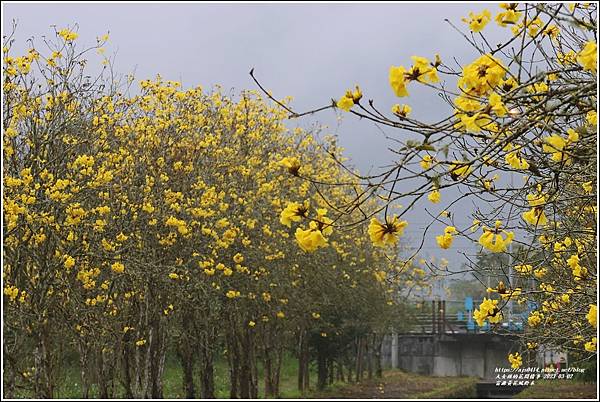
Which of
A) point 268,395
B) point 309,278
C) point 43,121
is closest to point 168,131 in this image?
point 43,121

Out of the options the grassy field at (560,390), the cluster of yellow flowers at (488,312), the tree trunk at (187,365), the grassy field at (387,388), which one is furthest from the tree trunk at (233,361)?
the cluster of yellow flowers at (488,312)

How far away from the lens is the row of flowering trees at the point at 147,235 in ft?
17.4

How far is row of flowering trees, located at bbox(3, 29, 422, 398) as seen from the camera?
531 cm

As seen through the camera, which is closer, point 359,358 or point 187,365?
point 187,365

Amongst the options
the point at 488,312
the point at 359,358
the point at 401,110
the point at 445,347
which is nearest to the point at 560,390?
the point at 359,358

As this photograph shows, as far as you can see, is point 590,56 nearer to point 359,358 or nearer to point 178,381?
point 178,381

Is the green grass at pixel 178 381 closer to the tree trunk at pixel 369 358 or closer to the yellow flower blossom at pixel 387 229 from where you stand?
the tree trunk at pixel 369 358

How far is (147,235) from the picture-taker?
22.3 ft

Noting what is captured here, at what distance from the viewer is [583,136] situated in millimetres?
1919

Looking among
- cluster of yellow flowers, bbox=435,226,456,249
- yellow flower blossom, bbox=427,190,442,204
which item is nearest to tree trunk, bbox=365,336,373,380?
cluster of yellow flowers, bbox=435,226,456,249

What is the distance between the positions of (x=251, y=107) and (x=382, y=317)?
5.89 metres

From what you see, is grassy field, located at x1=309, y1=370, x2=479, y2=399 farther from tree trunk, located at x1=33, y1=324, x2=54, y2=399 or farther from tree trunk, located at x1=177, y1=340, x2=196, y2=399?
tree trunk, located at x1=33, y1=324, x2=54, y2=399

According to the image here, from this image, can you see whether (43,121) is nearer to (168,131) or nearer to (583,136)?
(168,131)

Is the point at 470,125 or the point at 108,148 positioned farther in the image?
the point at 108,148
